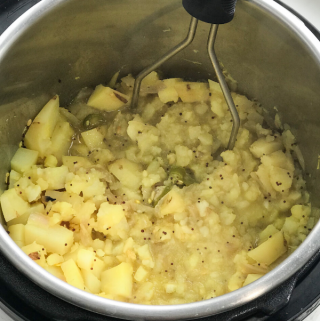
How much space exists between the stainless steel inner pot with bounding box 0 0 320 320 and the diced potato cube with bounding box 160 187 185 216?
389 millimetres

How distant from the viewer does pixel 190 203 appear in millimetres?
1193

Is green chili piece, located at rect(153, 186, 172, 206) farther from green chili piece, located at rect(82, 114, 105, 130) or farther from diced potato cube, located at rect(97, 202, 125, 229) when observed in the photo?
green chili piece, located at rect(82, 114, 105, 130)

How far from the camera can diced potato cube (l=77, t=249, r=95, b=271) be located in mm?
1064

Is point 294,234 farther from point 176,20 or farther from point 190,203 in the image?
point 176,20

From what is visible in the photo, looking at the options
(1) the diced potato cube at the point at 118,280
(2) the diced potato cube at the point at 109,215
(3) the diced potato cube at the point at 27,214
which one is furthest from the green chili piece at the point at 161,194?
(3) the diced potato cube at the point at 27,214

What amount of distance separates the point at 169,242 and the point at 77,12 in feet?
2.31

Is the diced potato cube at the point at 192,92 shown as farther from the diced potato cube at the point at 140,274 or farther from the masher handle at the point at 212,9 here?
the diced potato cube at the point at 140,274

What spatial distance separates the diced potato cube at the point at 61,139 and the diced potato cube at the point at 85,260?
13.2 inches

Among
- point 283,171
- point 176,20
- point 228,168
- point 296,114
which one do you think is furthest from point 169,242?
point 176,20

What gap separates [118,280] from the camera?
1.03 meters

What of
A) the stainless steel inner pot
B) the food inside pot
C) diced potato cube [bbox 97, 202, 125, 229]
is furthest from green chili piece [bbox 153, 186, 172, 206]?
the stainless steel inner pot

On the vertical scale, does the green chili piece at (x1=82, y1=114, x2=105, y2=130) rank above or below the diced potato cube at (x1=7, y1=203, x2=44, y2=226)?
above

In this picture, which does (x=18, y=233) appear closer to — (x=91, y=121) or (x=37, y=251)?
(x=37, y=251)

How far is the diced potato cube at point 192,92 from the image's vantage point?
1.37m
